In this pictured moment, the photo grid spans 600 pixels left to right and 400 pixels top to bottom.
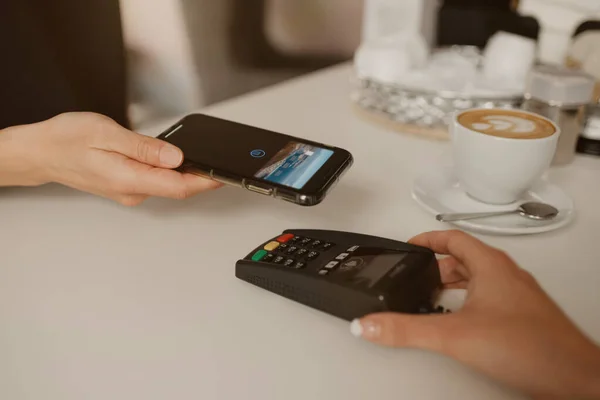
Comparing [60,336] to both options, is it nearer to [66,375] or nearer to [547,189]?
[66,375]

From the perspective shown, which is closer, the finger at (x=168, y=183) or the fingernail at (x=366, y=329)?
the fingernail at (x=366, y=329)

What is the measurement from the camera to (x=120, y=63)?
0.98 meters

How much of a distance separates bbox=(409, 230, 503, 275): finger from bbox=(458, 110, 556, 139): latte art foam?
0.52 feet

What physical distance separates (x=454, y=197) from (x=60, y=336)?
41 cm

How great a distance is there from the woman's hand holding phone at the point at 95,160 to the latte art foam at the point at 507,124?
0.27 metres

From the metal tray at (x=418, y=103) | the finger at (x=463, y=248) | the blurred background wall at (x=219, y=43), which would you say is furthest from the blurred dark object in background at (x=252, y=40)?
the finger at (x=463, y=248)

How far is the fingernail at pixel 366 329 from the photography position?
16.0 inches

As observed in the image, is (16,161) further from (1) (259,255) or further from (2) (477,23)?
(2) (477,23)

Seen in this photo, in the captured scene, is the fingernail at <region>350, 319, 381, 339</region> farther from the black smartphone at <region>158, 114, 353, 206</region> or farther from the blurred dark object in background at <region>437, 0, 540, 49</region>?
the blurred dark object in background at <region>437, 0, 540, 49</region>

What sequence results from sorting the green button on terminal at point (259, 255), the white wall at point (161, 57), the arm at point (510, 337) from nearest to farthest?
1. the arm at point (510, 337)
2. the green button on terminal at point (259, 255)
3. the white wall at point (161, 57)

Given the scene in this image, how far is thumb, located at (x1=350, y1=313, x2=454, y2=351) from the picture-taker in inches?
15.6

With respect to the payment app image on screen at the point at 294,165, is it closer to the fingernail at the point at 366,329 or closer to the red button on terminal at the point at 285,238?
the red button on terminal at the point at 285,238

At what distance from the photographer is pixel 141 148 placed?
0.57m

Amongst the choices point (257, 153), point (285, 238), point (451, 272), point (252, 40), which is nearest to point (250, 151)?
point (257, 153)
